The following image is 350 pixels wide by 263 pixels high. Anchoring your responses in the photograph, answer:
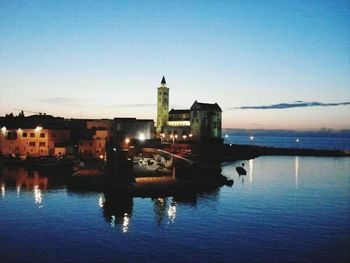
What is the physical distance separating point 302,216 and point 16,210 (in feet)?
110

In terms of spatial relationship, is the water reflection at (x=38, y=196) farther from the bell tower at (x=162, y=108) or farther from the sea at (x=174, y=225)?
the bell tower at (x=162, y=108)

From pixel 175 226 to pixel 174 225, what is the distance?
1.28ft

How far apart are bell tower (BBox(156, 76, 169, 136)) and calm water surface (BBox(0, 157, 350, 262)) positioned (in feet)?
217

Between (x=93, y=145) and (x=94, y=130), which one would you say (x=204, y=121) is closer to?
(x=94, y=130)

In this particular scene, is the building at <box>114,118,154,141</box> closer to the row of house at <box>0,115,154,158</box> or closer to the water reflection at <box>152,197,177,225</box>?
the row of house at <box>0,115,154,158</box>

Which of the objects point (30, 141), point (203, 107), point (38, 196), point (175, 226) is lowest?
point (175, 226)

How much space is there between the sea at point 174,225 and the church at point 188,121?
53692mm

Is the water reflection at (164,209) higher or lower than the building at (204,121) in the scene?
lower

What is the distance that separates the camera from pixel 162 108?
126 metres

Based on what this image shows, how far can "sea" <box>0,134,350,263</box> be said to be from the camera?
103 ft

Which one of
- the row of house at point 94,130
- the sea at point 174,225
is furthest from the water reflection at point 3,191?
the row of house at point 94,130

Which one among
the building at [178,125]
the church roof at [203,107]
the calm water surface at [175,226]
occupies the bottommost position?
the calm water surface at [175,226]

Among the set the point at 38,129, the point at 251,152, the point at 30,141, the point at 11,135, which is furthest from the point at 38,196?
the point at 251,152

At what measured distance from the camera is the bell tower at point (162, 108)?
126 m
